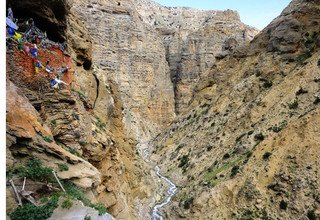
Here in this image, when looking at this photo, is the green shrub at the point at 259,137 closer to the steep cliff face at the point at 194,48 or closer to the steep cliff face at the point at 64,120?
the steep cliff face at the point at 64,120

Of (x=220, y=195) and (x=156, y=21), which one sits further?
(x=156, y=21)

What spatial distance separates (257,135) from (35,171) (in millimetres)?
25447

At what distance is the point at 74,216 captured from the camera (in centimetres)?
1034

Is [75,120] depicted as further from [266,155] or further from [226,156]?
[226,156]

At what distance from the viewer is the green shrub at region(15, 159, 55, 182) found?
1100 centimetres

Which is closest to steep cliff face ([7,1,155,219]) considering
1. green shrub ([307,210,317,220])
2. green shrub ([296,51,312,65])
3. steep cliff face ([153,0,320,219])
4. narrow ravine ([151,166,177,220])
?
narrow ravine ([151,166,177,220])

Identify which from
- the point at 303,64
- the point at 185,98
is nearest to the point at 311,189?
the point at 303,64

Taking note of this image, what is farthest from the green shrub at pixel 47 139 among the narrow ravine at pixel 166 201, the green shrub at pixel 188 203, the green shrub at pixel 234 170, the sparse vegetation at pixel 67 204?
the green shrub at pixel 234 170

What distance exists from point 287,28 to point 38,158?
132 ft

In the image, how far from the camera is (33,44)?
14.5 meters

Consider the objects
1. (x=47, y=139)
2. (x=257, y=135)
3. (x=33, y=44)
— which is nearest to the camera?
(x=47, y=139)

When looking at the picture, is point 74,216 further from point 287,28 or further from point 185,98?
point 185,98

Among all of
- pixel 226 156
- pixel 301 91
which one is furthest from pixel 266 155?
pixel 301 91

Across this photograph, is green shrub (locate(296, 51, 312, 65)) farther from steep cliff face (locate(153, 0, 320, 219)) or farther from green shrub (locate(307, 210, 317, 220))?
green shrub (locate(307, 210, 317, 220))
